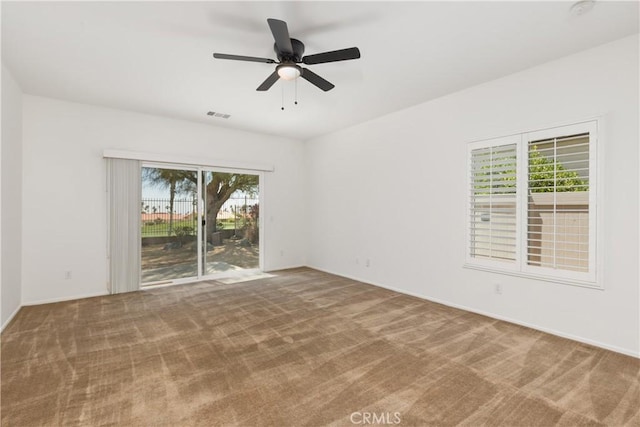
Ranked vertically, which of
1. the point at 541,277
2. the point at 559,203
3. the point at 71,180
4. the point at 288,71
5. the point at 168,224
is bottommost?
the point at 541,277

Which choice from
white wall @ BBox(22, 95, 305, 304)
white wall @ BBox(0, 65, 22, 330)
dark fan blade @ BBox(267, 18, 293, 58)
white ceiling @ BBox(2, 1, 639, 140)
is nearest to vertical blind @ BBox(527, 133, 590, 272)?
white ceiling @ BBox(2, 1, 639, 140)

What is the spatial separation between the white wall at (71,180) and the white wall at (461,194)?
3.04 metres

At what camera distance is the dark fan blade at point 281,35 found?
2015 mm

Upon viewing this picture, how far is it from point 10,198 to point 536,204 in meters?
5.93

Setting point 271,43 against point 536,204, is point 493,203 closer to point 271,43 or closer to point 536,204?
point 536,204

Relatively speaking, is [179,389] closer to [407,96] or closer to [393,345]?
[393,345]

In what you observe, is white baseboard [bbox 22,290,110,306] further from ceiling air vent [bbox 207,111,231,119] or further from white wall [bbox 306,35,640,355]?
white wall [bbox 306,35,640,355]

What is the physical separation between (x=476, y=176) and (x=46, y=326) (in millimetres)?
5268

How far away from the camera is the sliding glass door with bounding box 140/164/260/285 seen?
4.85 metres

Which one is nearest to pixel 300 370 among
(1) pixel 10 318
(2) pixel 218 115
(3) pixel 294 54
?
(3) pixel 294 54

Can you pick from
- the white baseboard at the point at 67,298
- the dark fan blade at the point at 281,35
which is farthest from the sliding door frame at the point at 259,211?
the dark fan blade at the point at 281,35

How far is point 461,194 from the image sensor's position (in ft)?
12.4

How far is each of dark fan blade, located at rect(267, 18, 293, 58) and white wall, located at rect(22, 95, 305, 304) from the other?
340 cm

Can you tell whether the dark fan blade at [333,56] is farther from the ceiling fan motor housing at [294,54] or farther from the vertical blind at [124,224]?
the vertical blind at [124,224]
